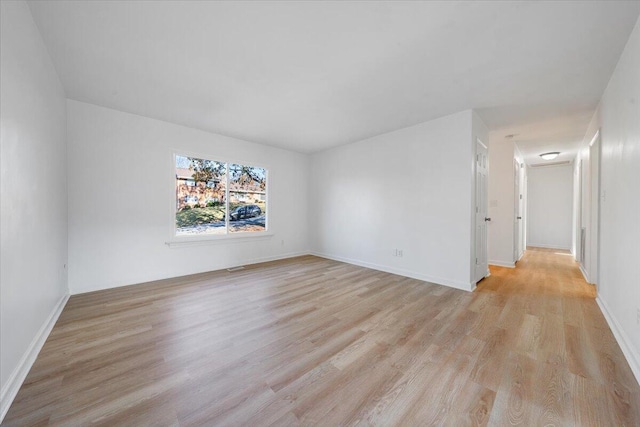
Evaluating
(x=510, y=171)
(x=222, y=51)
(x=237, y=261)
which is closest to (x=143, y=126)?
(x=222, y=51)

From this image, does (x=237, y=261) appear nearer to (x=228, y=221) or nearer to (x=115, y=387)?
(x=228, y=221)

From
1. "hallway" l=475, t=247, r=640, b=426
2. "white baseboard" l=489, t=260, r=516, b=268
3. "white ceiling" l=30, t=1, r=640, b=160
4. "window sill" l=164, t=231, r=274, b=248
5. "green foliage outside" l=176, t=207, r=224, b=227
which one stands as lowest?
"hallway" l=475, t=247, r=640, b=426

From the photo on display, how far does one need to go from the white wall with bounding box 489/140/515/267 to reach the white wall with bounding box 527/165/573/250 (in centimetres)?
374

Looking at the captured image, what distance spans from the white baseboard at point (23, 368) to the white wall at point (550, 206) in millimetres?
10431

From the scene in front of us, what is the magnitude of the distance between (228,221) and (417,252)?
11.9ft

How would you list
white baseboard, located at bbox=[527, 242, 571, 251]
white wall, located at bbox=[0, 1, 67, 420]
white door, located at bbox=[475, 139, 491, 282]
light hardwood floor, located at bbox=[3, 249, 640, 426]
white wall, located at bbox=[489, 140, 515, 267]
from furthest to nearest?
1. white baseboard, located at bbox=[527, 242, 571, 251]
2. white wall, located at bbox=[489, 140, 515, 267]
3. white door, located at bbox=[475, 139, 491, 282]
4. white wall, located at bbox=[0, 1, 67, 420]
5. light hardwood floor, located at bbox=[3, 249, 640, 426]

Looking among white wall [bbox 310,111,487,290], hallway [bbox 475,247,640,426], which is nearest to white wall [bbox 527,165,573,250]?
hallway [bbox 475,247,640,426]

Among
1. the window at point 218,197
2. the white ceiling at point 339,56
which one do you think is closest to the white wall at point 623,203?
the white ceiling at point 339,56

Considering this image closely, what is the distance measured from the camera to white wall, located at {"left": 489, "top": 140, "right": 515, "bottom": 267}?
4.89 meters

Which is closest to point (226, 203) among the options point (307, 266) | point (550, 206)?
point (307, 266)

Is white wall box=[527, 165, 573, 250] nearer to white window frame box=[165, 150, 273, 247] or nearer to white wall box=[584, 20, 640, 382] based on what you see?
white wall box=[584, 20, 640, 382]

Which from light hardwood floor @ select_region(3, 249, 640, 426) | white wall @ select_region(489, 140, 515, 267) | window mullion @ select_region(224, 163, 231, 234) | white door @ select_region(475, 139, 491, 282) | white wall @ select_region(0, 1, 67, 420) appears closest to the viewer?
light hardwood floor @ select_region(3, 249, 640, 426)

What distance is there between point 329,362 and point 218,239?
350 cm

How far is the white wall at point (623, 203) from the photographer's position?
182 cm
